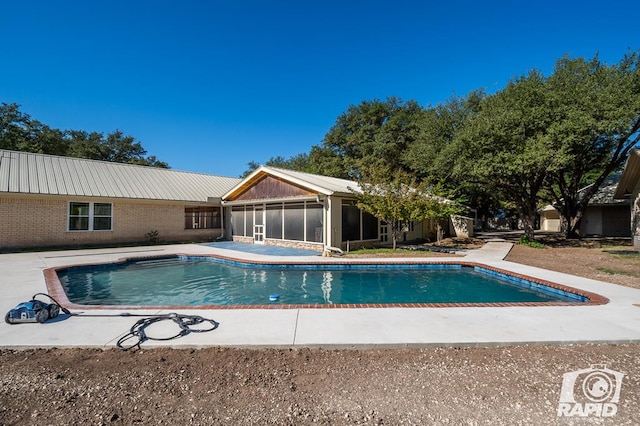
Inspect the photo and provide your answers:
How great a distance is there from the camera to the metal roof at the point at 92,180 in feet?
46.7

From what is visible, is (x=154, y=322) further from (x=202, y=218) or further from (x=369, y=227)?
(x=202, y=218)

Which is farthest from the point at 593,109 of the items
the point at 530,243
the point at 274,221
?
the point at 274,221

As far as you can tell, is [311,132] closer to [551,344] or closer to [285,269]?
[285,269]

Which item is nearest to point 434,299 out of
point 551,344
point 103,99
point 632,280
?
point 551,344

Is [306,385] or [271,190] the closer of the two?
[306,385]

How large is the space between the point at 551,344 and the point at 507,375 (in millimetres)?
1297

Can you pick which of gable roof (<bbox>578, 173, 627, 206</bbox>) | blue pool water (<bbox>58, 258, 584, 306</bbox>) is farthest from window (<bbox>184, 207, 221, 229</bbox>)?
gable roof (<bbox>578, 173, 627, 206</bbox>)

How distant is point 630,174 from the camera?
48.9 ft

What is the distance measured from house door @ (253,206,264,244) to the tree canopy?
27906 mm

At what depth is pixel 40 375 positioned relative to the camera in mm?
3305

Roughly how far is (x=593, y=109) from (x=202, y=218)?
2148 cm

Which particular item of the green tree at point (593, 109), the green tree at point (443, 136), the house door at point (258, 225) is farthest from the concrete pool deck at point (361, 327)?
the green tree at point (443, 136)

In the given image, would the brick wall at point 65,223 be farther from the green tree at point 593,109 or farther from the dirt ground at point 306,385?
the green tree at point 593,109

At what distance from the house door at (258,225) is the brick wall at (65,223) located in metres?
4.16
